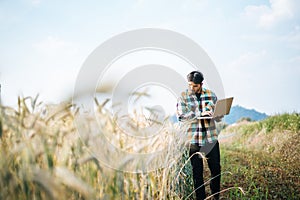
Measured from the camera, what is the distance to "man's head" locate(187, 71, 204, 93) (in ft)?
14.4

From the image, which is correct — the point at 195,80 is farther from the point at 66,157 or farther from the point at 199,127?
the point at 66,157

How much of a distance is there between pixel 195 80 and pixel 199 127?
0.58 metres

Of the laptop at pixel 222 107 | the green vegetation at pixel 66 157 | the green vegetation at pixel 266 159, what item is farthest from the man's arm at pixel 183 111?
the green vegetation at pixel 266 159

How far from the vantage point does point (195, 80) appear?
4.40 metres

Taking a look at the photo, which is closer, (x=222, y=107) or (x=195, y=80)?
(x=222, y=107)

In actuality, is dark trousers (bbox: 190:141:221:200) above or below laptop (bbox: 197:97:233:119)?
below


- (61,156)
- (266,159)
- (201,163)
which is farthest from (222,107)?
(266,159)

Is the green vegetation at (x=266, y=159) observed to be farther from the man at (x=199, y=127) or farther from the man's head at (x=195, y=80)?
the man's head at (x=195, y=80)

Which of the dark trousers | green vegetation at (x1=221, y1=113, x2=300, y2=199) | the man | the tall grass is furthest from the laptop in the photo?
the tall grass

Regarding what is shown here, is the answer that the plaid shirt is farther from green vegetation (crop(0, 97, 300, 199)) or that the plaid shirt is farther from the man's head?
green vegetation (crop(0, 97, 300, 199))

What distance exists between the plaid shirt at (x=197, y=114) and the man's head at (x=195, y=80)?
69 mm

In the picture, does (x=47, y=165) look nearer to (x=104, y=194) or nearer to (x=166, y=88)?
(x=104, y=194)

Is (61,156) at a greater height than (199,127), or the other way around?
(199,127)

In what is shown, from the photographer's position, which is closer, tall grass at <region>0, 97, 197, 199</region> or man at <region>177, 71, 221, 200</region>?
tall grass at <region>0, 97, 197, 199</region>
